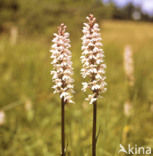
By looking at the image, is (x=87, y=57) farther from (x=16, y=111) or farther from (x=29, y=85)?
(x=29, y=85)

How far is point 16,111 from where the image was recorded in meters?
4.21

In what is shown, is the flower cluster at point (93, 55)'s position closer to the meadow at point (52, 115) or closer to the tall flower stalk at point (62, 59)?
the tall flower stalk at point (62, 59)

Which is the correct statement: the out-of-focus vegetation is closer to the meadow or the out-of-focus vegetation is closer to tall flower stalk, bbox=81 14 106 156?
the meadow

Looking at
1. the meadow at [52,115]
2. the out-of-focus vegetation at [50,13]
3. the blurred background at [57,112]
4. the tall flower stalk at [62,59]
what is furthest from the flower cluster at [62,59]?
the out-of-focus vegetation at [50,13]

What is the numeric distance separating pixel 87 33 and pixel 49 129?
2.76 metres

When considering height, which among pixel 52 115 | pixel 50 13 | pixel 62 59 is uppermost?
pixel 50 13

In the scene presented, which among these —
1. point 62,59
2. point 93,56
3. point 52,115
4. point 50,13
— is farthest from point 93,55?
point 50,13

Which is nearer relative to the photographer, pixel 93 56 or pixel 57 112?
pixel 93 56

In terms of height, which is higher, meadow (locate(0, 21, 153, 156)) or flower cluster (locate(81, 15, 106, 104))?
flower cluster (locate(81, 15, 106, 104))

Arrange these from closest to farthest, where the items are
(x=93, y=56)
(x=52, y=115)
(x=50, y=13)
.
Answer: (x=93, y=56)
(x=52, y=115)
(x=50, y=13)

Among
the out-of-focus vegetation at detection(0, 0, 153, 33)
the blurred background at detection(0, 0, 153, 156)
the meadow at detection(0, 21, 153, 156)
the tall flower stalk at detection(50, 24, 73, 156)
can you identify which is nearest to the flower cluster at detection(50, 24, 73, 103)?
the tall flower stalk at detection(50, 24, 73, 156)

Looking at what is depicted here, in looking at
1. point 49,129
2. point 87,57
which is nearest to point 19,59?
point 49,129

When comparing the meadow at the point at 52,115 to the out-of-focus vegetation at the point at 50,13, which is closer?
the meadow at the point at 52,115

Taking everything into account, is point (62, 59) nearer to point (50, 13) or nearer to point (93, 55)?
point (93, 55)
